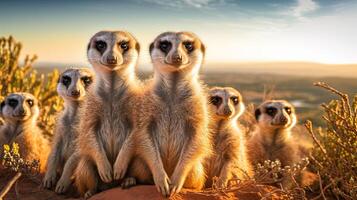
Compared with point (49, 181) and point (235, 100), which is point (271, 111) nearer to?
point (235, 100)

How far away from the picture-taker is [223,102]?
17.1 ft

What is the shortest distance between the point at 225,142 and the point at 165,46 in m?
1.31

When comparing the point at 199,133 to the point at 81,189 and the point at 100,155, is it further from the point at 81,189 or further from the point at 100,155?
the point at 81,189

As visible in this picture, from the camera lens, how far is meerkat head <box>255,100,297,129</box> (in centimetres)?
619

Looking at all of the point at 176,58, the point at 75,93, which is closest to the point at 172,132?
the point at 176,58

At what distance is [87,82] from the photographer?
523 centimetres

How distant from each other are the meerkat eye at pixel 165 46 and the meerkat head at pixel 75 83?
120 centimetres

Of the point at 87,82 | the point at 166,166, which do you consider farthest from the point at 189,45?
the point at 87,82

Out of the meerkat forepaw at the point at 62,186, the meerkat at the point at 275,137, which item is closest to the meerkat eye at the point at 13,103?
the meerkat forepaw at the point at 62,186

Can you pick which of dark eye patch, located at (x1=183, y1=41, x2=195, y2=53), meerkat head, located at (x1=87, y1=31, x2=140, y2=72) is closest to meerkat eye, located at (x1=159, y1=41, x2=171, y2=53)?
dark eye patch, located at (x1=183, y1=41, x2=195, y2=53)

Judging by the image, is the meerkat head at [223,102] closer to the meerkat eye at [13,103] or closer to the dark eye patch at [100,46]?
the dark eye patch at [100,46]

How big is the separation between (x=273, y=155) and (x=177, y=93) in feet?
7.85

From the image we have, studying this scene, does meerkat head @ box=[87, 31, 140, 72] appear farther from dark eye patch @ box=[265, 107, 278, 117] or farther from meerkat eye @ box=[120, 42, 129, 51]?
dark eye patch @ box=[265, 107, 278, 117]

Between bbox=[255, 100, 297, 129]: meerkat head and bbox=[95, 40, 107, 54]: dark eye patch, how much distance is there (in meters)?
2.56
